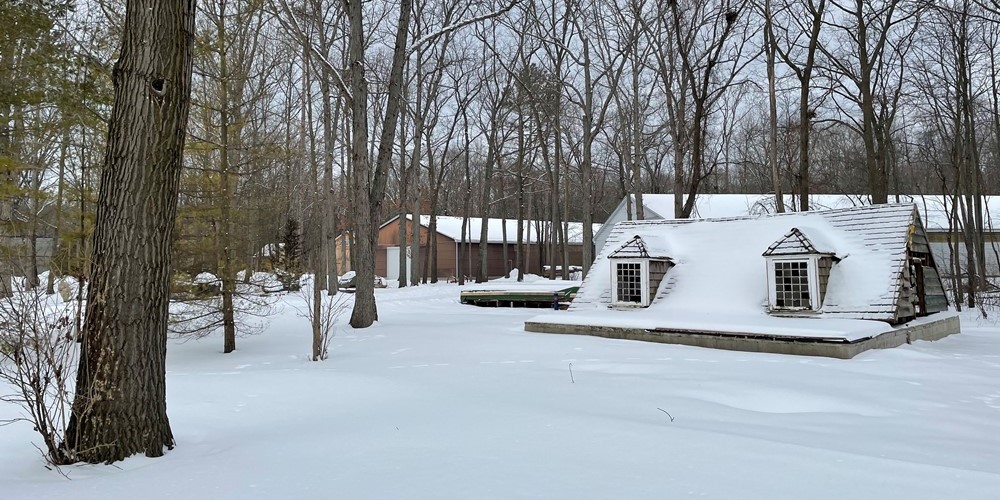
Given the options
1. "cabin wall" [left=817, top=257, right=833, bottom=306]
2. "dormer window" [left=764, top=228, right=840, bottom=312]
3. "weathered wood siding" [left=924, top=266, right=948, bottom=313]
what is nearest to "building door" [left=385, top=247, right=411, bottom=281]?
"dormer window" [left=764, top=228, right=840, bottom=312]

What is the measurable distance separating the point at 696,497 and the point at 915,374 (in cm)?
633

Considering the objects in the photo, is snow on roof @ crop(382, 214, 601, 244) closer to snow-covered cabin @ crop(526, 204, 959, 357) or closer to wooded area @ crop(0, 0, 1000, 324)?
wooded area @ crop(0, 0, 1000, 324)

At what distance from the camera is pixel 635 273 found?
42.9 feet

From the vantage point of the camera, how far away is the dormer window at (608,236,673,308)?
42.4ft

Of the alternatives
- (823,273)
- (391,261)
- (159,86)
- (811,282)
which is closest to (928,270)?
(823,273)

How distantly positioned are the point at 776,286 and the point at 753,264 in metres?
1.14

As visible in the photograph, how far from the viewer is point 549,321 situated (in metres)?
12.7

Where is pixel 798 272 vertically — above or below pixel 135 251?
below

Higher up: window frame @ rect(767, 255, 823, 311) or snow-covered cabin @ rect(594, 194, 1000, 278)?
snow-covered cabin @ rect(594, 194, 1000, 278)

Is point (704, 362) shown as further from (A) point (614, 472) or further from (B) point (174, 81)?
(B) point (174, 81)

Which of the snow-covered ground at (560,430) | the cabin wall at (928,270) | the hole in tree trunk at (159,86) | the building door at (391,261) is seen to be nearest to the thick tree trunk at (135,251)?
the hole in tree trunk at (159,86)

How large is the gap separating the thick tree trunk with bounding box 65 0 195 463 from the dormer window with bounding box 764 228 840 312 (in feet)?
34.9

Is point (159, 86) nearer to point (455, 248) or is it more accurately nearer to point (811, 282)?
point (811, 282)

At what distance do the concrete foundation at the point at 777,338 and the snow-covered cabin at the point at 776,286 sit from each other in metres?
0.02
